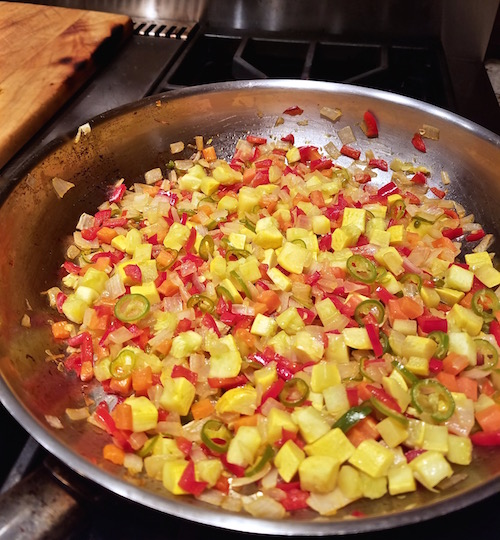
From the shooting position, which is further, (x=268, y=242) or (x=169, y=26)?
(x=169, y=26)

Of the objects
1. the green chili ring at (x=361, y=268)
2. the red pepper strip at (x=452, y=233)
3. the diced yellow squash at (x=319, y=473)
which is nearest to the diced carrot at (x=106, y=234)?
the green chili ring at (x=361, y=268)

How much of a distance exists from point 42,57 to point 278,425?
1821mm

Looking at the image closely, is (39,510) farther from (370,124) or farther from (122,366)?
(370,124)

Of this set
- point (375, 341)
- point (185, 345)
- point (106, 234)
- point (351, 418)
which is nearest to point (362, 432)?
point (351, 418)

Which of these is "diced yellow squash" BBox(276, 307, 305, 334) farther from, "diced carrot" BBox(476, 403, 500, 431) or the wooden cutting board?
the wooden cutting board

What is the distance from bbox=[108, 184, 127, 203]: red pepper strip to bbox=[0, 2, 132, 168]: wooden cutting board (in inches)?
13.7

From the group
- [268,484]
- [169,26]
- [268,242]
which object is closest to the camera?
[268,484]

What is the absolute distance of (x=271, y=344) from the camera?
1.33 m

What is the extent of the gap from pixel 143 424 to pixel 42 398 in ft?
0.77

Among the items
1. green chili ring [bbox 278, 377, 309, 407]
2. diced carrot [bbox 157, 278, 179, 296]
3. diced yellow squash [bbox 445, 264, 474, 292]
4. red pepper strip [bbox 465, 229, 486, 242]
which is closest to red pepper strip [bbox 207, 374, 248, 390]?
green chili ring [bbox 278, 377, 309, 407]

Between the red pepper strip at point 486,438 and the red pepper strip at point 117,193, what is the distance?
1268mm

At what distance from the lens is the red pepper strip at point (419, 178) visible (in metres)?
1.82

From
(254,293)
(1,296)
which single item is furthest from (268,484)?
(1,296)

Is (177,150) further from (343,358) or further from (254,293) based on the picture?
(343,358)
